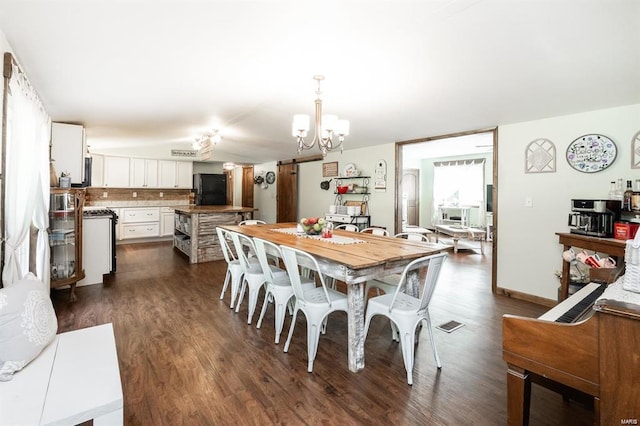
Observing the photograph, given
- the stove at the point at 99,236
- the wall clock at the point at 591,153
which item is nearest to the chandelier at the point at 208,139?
the stove at the point at 99,236

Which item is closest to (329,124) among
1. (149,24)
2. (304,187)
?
(149,24)

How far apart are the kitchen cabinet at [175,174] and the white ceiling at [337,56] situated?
3.92 meters

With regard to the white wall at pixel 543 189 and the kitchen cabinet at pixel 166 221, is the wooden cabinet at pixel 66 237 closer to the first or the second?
the kitchen cabinet at pixel 166 221

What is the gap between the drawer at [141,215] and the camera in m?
7.09

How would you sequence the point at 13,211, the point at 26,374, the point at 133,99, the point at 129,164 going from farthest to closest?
the point at 129,164 < the point at 133,99 < the point at 13,211 < the point at 26,374

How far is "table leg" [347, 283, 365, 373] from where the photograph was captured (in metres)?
2.04

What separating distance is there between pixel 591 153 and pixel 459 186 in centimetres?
583

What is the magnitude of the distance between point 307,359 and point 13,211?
6.99 ft

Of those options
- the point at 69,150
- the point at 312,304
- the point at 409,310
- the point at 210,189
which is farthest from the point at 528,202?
the point at 210,189

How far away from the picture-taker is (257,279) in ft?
9.49

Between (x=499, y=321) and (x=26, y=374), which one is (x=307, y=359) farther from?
(x=499, y=321)

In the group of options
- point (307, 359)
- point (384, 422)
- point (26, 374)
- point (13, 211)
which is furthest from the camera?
point (307, 359)

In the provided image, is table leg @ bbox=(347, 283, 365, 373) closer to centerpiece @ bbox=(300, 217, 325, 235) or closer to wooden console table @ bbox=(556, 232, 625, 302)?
centerpiece @ bbox=(300, 217, 325, 235)

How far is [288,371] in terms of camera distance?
6.78ft
